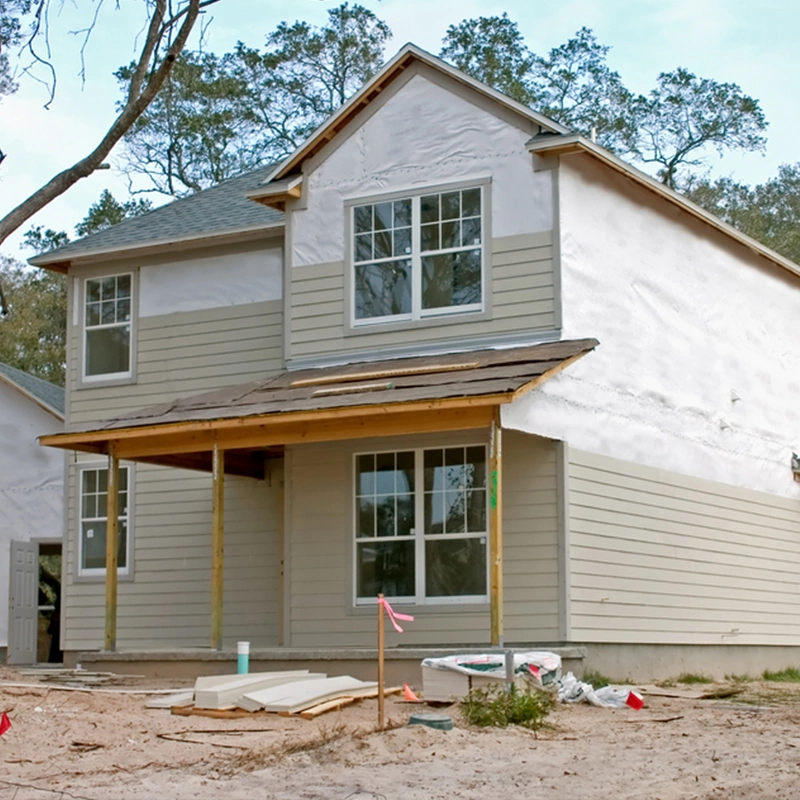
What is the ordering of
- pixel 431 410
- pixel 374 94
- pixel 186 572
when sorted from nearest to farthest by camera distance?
pixel 431 410 → pixel 374 94 → pixel 186 572

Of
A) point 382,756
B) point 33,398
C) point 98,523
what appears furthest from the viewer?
point 33,398

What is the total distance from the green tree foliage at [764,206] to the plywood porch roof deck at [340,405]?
27.4 metres

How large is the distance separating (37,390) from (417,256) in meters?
12.0

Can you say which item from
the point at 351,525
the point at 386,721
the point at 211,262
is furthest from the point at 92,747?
the point at 211,262

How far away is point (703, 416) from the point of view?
62.7 feet

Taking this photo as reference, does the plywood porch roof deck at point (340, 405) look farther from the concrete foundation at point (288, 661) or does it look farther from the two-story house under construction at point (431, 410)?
the concrete foundation at point (288, 661)

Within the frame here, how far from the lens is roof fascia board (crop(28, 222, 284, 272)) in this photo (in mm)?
19203

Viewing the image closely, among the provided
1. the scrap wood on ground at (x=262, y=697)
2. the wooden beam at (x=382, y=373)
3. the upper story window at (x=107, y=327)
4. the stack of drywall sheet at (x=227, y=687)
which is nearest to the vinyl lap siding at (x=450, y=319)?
the wooden beam at (x=382, y=373)

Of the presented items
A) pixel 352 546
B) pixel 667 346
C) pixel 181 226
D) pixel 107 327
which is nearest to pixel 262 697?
pixel 352 546

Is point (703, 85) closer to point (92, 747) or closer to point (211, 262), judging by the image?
point (211, 262)

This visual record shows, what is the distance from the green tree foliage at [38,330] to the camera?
4494 centimetres

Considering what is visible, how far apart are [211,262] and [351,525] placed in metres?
5.04

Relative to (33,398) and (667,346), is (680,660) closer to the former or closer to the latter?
(667,346)

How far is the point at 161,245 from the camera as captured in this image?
780 inches
